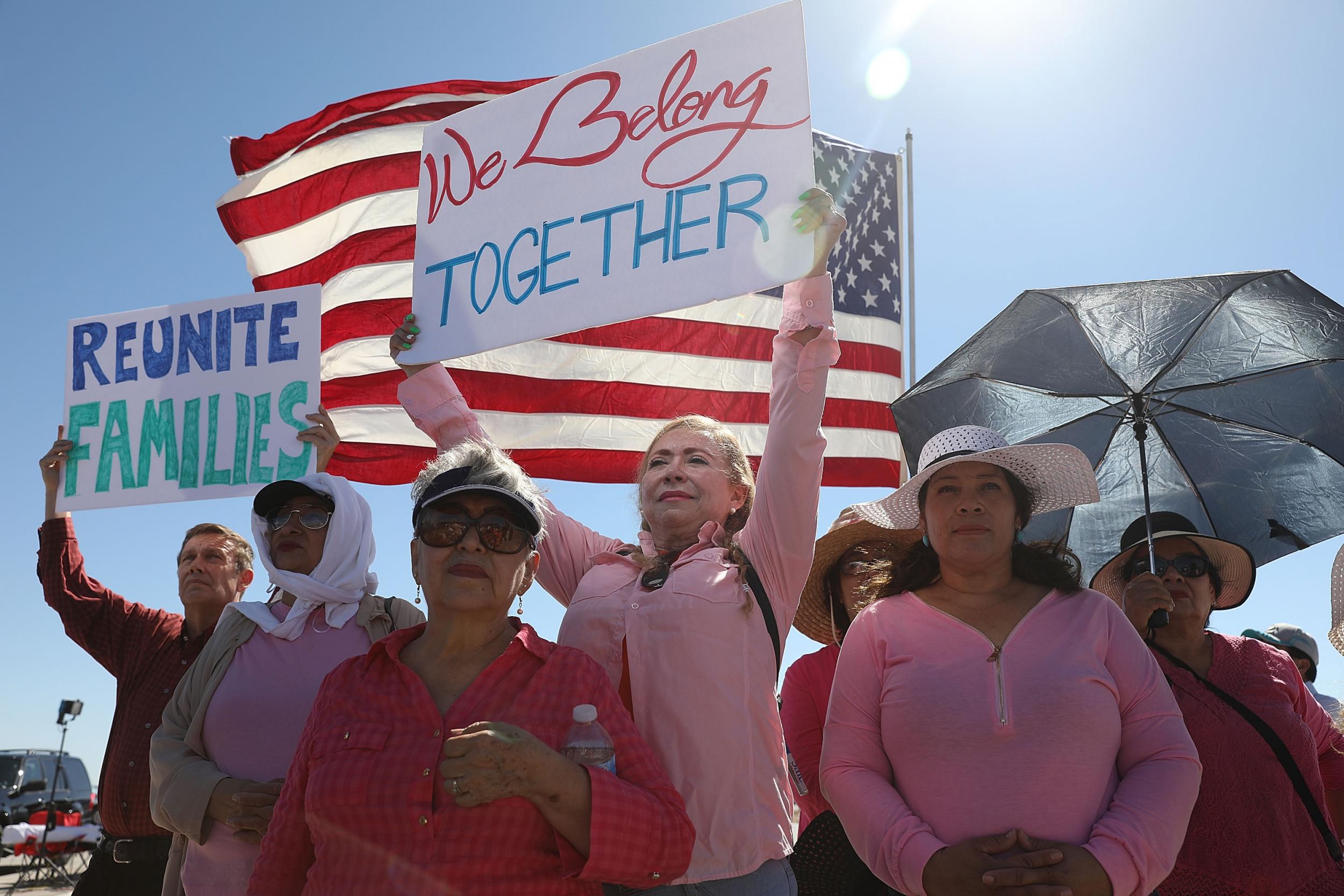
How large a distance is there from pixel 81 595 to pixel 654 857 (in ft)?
10.0

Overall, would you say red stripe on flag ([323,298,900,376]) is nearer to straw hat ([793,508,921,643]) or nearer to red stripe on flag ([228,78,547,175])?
red stripe on flag ([228,78,547,175])

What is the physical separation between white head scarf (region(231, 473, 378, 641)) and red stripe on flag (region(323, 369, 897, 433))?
2.40 meters

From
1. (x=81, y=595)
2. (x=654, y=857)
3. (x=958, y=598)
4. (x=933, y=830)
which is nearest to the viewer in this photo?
(x=654, y=857)

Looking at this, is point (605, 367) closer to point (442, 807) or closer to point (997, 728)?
point (997, 728)

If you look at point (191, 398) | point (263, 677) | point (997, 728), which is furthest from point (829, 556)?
point (191, 398)

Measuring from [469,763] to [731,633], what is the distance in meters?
0.86

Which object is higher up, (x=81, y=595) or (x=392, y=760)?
(x=81, y=595)

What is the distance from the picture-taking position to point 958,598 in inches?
105

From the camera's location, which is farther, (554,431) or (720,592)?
(554,431)

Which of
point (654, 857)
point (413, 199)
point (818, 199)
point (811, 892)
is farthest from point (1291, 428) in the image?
point (413, 199)

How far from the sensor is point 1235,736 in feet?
9.98

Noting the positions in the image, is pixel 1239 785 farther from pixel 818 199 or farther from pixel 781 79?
pixel 781 79

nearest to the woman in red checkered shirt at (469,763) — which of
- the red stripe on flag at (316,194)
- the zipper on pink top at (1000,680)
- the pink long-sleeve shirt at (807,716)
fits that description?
the zipper on pink top at (1000,680)

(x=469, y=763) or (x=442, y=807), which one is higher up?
(x=469, y=763)
